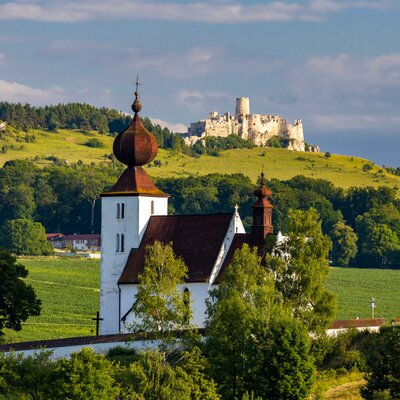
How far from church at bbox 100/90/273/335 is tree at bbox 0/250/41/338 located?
477 cm

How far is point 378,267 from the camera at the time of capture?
136375mm

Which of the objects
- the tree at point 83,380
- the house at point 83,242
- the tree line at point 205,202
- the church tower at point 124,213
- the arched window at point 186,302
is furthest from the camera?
the house at point 83,242

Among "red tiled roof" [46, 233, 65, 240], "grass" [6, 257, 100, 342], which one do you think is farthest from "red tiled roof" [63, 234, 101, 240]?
"grass" [6, 257, 100, 342]

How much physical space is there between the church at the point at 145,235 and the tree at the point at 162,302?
8312 millimetres

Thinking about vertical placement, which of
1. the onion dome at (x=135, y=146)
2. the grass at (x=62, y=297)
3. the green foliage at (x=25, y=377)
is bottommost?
the green foliage at (x=25, y=377)

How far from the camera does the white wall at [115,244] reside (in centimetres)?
6606

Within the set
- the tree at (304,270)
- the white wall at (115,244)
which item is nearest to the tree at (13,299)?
the white wall at (115,244)

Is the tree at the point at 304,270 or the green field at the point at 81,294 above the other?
the tree at the point at 304,270

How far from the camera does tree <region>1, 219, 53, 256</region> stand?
144 meters

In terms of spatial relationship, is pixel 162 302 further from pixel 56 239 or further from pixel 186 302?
pixel 56 239

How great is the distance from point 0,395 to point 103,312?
15813 mm

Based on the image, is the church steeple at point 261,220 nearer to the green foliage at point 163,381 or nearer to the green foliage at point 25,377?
the green foliage at point 163,381

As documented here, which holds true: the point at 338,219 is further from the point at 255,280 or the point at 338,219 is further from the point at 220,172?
the point at 255,280

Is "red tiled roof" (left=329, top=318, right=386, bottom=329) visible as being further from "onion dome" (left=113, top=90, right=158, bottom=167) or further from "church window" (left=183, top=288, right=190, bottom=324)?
"onion dome" (left=113, top=90, right=158, bottom=167)
